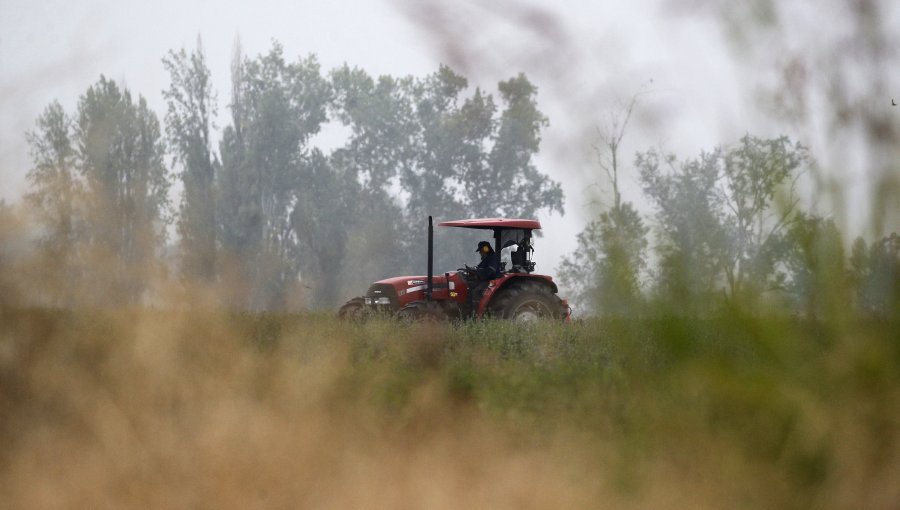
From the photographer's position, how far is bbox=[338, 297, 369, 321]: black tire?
33.8ft

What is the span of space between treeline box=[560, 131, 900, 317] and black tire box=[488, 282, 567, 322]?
8626 mm

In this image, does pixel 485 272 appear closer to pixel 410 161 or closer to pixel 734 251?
pixel 734 251

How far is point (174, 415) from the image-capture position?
4.17 metres

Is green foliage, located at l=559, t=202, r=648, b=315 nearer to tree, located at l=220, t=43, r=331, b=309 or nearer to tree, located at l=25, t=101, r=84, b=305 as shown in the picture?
tree, located at l=25, t=101, r=84, b=305

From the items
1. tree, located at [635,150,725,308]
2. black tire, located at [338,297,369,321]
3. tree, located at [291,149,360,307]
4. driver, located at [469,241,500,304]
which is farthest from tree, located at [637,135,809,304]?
tree, located at [291,149,360,307]

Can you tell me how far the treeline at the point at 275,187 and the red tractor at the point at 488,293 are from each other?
930 mm

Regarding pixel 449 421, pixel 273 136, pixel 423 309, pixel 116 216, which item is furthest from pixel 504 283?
pixel 273 136

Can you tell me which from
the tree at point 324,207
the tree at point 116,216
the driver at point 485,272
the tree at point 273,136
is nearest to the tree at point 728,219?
the tree at point 116,216

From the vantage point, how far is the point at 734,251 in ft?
7.64

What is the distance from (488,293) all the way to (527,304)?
0.50 m

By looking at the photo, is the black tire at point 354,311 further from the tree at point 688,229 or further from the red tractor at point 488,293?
the tree at point 688,229

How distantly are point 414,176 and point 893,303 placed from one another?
106 feet

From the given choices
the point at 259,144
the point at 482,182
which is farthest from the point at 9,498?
the point at 259,144

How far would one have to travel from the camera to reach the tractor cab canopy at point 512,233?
1136cm
